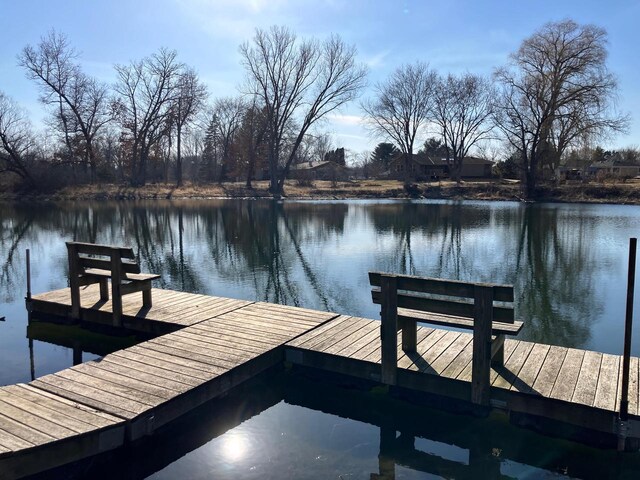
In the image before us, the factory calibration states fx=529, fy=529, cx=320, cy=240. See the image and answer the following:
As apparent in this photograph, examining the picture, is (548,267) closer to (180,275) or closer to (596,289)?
(596,289)

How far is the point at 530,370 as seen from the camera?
213 inches

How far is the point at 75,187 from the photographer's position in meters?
48.4


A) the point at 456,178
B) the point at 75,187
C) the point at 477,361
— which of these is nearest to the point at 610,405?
the point at 477,361

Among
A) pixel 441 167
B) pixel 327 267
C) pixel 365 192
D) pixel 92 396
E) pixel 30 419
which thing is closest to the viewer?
pixel 30 419

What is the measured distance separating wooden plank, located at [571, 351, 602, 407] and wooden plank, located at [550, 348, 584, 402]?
0.12ft

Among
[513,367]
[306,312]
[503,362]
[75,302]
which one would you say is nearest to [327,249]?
[306,312]

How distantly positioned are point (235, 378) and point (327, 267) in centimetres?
967

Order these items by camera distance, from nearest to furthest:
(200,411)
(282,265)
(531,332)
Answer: (200,411) < (531,332) < (282,265)

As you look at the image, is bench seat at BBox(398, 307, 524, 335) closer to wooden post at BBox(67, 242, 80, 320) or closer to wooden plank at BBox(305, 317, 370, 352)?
wooden plank at BBox(305, 317, 370, 352)

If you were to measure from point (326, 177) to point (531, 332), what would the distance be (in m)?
60.7

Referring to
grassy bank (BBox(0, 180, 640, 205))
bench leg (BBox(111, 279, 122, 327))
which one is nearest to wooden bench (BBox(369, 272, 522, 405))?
bench leg (BBox(111, 279, 122, 327))

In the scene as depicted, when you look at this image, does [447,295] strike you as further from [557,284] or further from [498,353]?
[557,284]

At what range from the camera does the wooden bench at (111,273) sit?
7.58 metres

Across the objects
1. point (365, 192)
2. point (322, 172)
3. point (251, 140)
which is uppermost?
point (251, 140)
